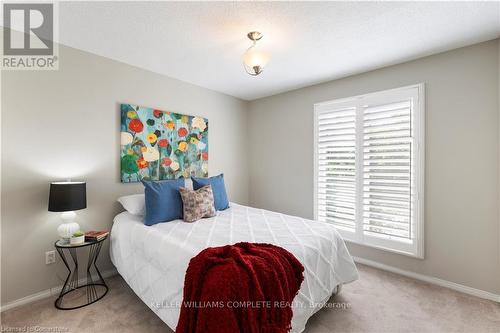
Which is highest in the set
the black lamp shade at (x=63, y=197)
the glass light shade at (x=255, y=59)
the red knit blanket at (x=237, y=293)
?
the glass light shade at (x=255, y=59)

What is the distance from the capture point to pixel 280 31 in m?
2.11

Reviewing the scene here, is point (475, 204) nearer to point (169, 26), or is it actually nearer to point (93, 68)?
point (169, 26)

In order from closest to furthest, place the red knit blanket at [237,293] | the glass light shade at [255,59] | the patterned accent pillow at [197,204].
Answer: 1. the red knit blanket at [237,293]
2. the glass light shade at [255,59]
3. the patterned accent pillow at [197,204]

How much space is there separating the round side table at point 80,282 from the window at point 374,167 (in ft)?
8.98

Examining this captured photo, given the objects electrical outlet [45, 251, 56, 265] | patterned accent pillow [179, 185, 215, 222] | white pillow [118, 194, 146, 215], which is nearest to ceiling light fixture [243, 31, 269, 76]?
patterned accent pillow [179, 185, 215, 222]

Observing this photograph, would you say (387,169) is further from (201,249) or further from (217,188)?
(201,249)

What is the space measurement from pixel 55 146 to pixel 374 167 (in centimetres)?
347

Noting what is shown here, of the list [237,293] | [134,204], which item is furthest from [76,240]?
[237,293]

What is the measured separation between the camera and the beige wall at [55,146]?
2.11 meters

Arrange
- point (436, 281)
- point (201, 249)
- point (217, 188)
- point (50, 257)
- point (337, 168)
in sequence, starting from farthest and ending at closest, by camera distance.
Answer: point (337, 168)
point (217, 188)
point (436, 281)
point (50, 257)
point (201, 249)

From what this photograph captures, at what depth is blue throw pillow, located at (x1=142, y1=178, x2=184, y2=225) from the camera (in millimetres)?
2390

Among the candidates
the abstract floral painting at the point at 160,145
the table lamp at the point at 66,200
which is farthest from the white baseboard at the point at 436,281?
the table lamp at the point at 66,200

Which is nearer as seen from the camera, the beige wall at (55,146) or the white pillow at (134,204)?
the beige wall at (55,146)

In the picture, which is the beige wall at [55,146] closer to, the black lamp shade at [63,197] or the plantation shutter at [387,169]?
the black lamp shade at [63,197]
